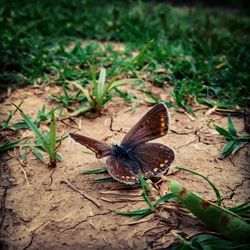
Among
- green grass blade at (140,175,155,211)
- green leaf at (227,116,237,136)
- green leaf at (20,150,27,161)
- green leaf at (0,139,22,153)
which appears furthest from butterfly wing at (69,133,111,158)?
green leaf at (227,116,237,136)

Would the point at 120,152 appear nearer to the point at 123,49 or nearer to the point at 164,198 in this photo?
the point at 164,198

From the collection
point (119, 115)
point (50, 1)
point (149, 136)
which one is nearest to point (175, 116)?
point (119, 115)

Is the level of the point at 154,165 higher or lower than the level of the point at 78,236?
higher

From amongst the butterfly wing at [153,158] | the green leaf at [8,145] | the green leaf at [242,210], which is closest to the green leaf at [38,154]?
the green leaf at [8,145]

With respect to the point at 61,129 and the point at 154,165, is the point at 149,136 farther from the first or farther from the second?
the point at 61,129

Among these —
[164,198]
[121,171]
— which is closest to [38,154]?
[121,171]

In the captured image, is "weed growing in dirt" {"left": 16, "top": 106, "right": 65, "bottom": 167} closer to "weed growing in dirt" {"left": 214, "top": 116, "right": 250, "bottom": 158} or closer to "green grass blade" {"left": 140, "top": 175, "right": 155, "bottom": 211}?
"green grass blade" {"left": 140, "top": 175, "right": 155, "bottom": 211}
